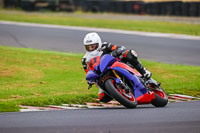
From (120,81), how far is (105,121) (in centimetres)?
141

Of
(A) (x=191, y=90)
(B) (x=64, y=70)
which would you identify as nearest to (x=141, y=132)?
(A) (x=191, y=90)

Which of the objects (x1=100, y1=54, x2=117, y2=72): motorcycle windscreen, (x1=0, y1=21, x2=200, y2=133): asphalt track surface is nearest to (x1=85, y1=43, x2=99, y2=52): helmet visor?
(x1=100, y1=54, x2=117, y2=72): motorcycle windscreen

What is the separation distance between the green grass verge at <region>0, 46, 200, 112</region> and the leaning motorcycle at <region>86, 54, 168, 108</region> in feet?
4.70

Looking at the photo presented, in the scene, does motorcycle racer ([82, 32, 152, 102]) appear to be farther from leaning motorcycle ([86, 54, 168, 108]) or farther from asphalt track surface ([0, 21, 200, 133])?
asphalt track surface ([0, 21, 200, 133])

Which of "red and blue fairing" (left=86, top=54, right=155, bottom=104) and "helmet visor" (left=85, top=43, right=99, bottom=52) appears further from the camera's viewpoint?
"helmet visor" (left=85, top=43, right=99, bottom=52)

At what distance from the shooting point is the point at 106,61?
306 inches

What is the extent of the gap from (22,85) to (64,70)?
2.61 m

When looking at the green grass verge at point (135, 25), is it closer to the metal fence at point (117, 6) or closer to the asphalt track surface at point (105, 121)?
the metal fence at point (117, 6)

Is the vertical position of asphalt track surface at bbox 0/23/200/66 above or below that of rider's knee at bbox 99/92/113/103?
below

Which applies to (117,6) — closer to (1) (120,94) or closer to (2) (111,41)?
(2) (111,41)

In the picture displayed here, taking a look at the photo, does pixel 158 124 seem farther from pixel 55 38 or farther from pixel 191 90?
pixel 55 38

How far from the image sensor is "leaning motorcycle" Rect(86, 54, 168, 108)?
7.65m

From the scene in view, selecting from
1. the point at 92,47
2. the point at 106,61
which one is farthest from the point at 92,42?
the point at 106,61

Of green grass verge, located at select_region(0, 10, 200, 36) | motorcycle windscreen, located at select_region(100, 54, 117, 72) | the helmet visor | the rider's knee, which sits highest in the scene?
the helmet visor
